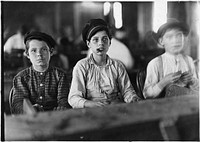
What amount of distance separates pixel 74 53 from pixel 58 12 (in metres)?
0.23

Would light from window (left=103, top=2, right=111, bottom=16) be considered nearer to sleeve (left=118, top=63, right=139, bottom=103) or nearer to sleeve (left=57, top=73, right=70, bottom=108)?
sleeve (left=118, top=63, right=139, bottom=103)

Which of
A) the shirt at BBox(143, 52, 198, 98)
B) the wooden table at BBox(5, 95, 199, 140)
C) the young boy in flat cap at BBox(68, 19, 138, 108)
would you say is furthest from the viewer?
the shirt at BBox(143, 52, 198, 98)

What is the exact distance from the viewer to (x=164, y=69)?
61.7 inches

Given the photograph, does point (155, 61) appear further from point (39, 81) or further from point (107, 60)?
point (39, 81)

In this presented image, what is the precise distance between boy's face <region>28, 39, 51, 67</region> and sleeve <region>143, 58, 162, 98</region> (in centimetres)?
58

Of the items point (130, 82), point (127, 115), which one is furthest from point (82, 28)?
point (127, 115)

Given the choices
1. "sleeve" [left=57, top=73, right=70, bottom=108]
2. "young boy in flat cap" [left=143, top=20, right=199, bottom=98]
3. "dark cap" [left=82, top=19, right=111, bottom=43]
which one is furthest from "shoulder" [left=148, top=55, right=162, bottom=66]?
"sleeve" [left=57, top=73, right=70, bottom=108]

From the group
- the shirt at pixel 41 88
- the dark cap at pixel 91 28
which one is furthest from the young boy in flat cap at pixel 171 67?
the shirt at pixel 41 88

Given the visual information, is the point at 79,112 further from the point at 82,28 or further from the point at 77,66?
the point at 82,28

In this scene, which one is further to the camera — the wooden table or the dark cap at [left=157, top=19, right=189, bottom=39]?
the dark cap at [left=157, top=19, right=189, bottom=39]

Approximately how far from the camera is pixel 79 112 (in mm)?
Answer: 1401

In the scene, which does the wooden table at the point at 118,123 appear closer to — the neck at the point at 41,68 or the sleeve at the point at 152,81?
the sleeve at the point at 152,81

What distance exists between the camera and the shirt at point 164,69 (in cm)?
155

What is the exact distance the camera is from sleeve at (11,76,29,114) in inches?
54.9
